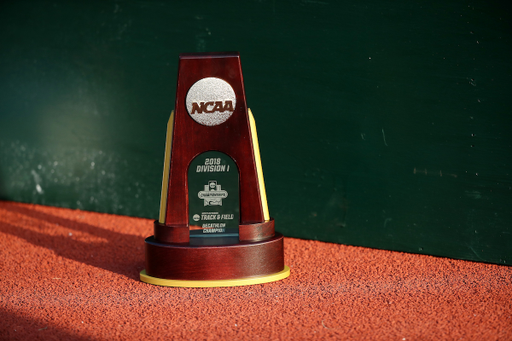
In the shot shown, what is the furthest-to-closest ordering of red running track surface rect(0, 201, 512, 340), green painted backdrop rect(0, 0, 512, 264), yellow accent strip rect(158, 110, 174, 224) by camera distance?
green painted backdrop rect(0, 0, 512, 264), yellow accent strip rect(158, 110, 174, 224), red running track surface rect(0, 201, 512, 340)

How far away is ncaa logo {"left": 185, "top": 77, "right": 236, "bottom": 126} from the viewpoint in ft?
8.96

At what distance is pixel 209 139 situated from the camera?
2.77 m

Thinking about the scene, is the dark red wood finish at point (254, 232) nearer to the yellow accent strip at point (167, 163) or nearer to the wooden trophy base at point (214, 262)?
the wooden trophy base at point (214, 262)

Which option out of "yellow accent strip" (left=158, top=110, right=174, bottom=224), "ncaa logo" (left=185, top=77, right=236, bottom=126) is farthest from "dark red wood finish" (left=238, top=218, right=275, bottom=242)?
"ncaa logo" (left=185, top=77, right=236, bottom=126)

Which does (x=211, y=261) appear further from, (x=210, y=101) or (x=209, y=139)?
(x=210, y=101)

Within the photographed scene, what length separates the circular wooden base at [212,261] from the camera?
267 centimetres

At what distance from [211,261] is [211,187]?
40 cm

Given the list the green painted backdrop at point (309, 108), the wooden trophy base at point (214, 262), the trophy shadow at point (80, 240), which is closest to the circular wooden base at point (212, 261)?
the wooden trophy base at point (214, 262)

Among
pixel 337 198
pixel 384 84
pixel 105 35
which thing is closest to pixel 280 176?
pixel 337 198

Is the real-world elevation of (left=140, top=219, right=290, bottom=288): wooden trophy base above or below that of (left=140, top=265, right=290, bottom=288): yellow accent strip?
above

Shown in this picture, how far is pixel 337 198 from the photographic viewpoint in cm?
363

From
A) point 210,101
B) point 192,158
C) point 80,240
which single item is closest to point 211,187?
point 192,158

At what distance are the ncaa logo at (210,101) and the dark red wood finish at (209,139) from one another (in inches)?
0.9

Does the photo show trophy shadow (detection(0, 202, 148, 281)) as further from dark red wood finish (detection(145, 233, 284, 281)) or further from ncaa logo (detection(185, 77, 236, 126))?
ncaa logo (detection(185, 77, 236, 126))
